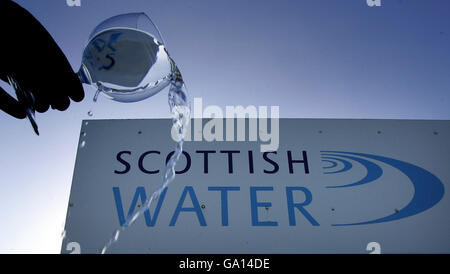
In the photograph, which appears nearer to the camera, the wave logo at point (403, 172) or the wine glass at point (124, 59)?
the wine glass at point (124, 59)

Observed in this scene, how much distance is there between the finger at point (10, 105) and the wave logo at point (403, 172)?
182 centimetres

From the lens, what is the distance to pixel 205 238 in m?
1.96

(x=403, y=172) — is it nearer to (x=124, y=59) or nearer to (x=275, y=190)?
(x=275, y=190)

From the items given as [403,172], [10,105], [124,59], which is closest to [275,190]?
[403,172]

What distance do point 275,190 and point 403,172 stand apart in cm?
93

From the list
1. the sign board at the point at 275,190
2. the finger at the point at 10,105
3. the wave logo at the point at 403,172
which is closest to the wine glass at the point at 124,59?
the finger at the point at 10,105

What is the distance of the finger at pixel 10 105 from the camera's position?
113cm

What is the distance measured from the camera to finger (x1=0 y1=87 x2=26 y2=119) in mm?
1128

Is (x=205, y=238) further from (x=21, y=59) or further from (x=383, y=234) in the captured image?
(x=21, y=59)

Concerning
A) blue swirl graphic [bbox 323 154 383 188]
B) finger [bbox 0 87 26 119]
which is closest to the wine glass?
finger [bbox 0 87 26 119]

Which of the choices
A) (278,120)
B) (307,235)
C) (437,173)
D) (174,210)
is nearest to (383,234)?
(307,235)

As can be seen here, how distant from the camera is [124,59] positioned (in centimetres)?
108

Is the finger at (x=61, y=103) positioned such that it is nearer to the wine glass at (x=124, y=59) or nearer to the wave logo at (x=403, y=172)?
the wine glass at (x=124, y=59)

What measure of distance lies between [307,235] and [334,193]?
1.17ft
